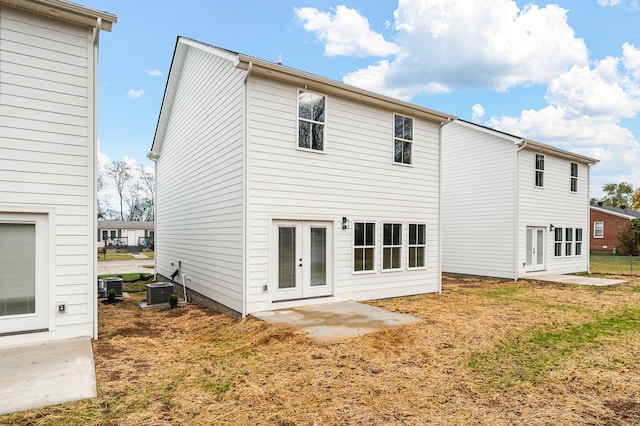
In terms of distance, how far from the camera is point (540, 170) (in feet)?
52.3

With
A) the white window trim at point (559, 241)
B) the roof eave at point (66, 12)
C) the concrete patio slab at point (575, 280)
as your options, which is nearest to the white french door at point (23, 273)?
the roof eave at point (66, 12)

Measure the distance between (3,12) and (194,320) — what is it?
20.8 ft

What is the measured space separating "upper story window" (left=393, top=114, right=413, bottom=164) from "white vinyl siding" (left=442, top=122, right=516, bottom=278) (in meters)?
6.39

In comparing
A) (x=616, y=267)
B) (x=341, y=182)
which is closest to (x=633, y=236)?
(x=616, y=267)

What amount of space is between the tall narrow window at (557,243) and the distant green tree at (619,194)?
52146 mm

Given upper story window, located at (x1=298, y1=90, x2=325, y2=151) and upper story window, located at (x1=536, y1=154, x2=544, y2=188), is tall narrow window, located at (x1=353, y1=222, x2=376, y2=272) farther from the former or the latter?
upper story window, located at (x1=536, y1=154, x2=544, y2=188)

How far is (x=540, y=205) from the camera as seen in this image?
52.2 feet

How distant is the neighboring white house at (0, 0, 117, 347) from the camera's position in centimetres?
565

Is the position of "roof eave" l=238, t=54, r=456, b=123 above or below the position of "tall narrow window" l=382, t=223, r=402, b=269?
above

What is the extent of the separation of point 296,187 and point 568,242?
50.5 feet

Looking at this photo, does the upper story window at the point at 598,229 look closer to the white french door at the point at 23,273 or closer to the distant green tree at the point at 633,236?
the distant green tree at the point at 633,236

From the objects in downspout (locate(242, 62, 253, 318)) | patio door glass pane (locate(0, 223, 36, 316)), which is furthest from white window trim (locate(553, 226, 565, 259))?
patio door glass pane (locate(0, 223, 36, 316))

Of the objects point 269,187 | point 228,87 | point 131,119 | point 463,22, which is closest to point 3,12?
point 228,87

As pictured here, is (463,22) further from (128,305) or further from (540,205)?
(128,305)
